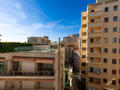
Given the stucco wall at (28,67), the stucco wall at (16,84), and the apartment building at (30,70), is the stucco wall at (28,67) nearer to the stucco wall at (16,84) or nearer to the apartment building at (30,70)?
the apartment building at (30,70)

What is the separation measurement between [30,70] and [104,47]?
1945 cm

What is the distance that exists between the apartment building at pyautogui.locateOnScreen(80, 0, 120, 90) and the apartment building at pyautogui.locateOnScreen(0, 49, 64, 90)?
42.2 ft

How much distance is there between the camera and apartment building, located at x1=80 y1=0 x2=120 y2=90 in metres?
16.8

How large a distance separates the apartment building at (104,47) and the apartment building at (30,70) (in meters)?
12.9

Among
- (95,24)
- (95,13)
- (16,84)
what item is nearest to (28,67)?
(16,84)

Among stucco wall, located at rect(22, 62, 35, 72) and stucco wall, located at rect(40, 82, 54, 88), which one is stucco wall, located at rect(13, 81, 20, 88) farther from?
stucco wall, located at rect(40, 82, 54, 88)

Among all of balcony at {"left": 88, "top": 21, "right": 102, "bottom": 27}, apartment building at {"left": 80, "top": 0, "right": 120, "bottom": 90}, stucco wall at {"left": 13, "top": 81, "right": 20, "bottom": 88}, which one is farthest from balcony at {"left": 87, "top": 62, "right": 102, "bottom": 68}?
stucco wall at {"left": 13, "top": 81, "right": 20, "bottom": 88}

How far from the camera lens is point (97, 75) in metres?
17.7

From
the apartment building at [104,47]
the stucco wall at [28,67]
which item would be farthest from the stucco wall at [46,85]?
the apartment building at [104,47]

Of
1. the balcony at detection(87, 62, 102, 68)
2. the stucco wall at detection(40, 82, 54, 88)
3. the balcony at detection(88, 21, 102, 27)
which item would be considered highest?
the balcony at detection(88, 21, 102, 27)

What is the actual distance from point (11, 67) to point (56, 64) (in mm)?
7875

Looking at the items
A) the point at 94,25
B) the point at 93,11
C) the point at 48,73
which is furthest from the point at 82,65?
the point at 93,11

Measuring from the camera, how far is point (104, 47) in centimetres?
1775

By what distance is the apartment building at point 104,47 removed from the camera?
55.1ft
